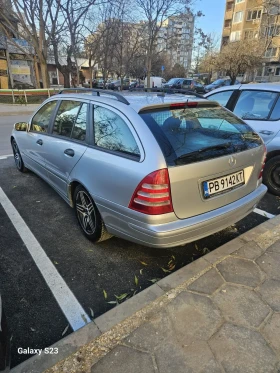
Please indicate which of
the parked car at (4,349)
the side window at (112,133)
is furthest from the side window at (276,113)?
the parked car at (4,349)

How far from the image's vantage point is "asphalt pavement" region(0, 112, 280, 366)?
2040mm

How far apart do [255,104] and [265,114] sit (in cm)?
30

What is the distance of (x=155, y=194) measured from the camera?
211cm

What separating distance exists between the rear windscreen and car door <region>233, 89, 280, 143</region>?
4.88 feet

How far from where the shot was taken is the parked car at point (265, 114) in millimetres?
4164

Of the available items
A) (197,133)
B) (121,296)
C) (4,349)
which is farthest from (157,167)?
(4,349)

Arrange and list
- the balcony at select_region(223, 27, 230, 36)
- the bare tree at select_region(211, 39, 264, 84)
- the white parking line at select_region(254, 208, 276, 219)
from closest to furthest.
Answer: the white parking line at select_region(254, 208, 276, 219) → the bare tree at select_region(211, 39, 264, 84) → the balcony at select_region(223, 27, 230, 36)

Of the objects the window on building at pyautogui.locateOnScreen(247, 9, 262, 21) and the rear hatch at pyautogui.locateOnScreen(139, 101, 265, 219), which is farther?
the window on building at pyautogui.locateOnScreen(247, 9, 262, 21)

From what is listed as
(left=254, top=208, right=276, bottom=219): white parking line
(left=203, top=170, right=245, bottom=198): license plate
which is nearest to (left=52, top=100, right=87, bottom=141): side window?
(left=203, top=170, right=245, bottom=198): license plate

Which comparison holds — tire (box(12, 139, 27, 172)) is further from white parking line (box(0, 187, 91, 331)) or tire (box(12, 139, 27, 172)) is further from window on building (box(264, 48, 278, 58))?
window on building (box(264, 48, 278, 58))

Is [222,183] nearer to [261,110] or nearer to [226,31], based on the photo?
[261,110]

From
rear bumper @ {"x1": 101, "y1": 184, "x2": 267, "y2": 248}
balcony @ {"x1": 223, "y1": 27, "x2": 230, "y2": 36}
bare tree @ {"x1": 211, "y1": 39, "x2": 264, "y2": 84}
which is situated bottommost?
rear bumper @ {"x1": 101, "y1": 184, "x2": 267, "y2": 248}

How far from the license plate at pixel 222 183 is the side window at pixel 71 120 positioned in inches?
57.5

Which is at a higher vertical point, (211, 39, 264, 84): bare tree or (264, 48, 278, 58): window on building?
(264, 48, 278, 58): window on building
